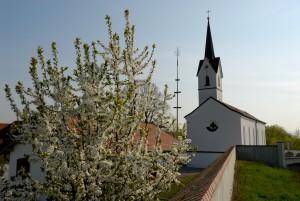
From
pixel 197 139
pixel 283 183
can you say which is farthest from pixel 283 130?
pixel 283 183

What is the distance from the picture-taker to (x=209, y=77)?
38000 millimetres

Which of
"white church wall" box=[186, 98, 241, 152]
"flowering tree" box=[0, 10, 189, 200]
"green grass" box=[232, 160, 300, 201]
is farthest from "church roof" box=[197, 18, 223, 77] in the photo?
"flowering tree" box=[0, 10, 189, 200]

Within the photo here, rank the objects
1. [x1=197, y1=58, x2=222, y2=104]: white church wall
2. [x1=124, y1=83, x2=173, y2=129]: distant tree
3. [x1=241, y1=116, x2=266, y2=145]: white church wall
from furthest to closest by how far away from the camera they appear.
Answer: [x1=197, y1=58, x2=222, y2=104]: white church wall, [x1=241, y1=116, x2=266, y2=145]: white church wall, [x1=124, y1=83, x2=173, y2=129]: distant tree

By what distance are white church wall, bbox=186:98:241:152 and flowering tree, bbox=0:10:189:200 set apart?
27937 mm

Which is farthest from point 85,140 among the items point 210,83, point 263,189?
point 210,83

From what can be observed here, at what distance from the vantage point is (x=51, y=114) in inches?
224

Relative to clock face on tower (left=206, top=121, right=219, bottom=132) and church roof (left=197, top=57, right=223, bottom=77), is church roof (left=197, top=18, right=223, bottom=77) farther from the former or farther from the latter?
clock face on tower (left=206, top=121, right=219, bottom=132)

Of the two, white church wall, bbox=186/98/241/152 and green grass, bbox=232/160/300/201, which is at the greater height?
white church wall, bbox=186/98/241/152

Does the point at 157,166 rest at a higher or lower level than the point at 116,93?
lower

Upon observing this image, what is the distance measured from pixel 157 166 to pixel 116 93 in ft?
5.83

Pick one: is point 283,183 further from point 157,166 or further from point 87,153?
point 87,153

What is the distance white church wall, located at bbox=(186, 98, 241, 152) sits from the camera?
32531 mm

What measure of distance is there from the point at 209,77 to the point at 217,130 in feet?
26.7

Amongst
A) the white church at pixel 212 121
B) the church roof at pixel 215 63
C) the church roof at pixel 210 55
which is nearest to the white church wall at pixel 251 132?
the white church at pixel 212 121
